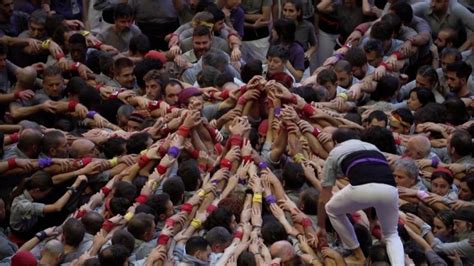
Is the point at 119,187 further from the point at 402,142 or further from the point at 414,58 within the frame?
the point at 414,58

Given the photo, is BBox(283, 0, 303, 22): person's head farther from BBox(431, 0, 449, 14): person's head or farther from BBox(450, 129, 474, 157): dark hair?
BBox(450, 129, 474, 157): dark hair

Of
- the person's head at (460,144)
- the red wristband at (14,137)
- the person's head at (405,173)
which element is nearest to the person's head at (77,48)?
the red wristband at (14,137)

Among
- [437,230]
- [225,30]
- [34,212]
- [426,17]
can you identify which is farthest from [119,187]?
[426,17]

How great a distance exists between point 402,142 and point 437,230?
1.58m

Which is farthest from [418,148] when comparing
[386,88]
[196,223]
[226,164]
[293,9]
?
[293,9]

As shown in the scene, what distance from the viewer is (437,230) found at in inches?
536

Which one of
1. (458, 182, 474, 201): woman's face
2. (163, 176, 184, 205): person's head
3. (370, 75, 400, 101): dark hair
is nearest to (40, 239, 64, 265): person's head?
(163, 176, 184, 205): person's head

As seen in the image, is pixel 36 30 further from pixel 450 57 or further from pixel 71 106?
pixel 450 57

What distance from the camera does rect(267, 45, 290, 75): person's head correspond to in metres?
16.1

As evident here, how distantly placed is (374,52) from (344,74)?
732 mm

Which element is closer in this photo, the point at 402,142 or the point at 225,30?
the point at 402,142

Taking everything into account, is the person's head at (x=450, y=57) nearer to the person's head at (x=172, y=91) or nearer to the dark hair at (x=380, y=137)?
the dark hair at (x=380, y=137)

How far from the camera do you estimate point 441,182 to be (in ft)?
46.4

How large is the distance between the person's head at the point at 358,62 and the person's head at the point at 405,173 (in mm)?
2388
